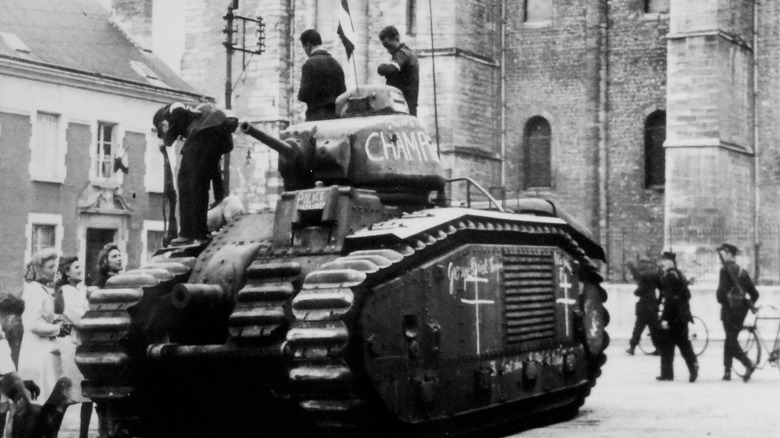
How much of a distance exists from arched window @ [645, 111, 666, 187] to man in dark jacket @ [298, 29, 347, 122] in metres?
23.9

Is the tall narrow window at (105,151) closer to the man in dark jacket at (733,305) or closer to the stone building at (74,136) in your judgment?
the stone building at (74,136)

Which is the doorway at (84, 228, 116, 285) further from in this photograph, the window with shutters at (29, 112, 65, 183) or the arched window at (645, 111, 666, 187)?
the arched window at (645, 111, 666, 187)

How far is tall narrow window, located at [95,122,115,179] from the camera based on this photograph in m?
30.3

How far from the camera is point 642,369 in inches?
723

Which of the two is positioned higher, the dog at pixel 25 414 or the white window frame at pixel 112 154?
the white window frame at pixel 112 154

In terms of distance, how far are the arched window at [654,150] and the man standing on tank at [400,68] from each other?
2304 centimetres

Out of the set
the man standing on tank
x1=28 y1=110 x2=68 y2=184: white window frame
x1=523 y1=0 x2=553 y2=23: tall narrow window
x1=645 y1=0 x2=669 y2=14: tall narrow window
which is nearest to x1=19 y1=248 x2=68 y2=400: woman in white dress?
the man standing on tank

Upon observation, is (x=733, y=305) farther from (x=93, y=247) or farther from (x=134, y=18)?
(x=134, y=18)

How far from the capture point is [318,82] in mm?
11305

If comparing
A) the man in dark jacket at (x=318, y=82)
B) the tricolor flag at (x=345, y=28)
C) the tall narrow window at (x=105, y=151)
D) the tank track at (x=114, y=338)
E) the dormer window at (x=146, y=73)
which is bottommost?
the tank track at (x=114, y=338)

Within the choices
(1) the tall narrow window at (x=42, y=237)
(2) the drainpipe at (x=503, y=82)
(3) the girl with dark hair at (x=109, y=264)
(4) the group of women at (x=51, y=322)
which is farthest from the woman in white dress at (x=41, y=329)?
(2) the drainpipe at (x=503, y=82)

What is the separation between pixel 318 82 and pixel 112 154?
20377mm

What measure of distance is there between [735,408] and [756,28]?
21.0 m

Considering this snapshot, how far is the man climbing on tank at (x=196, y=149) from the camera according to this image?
34.0ft
